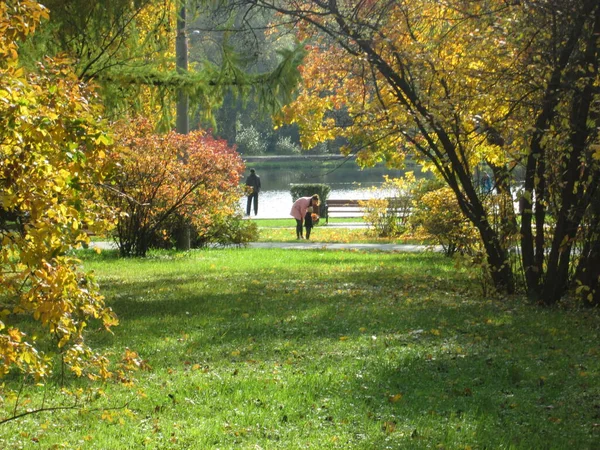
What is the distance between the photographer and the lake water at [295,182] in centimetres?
3703

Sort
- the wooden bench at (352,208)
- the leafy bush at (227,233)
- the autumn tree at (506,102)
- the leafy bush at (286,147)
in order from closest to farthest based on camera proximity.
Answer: the autumn tree at (506,102)
the leafy bush at (227,233)
the wooden bench at (352,208)
the leafy bush at (286,147)

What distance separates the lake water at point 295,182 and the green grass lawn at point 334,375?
16925 mm

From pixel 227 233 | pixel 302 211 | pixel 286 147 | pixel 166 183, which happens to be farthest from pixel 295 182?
pixel 166 183

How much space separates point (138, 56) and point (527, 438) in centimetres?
810

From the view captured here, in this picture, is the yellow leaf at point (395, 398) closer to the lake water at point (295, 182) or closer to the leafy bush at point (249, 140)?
the lake water at point (295, 182)

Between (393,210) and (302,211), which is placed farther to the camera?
(393,210)

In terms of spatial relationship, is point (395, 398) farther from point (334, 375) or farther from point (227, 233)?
point (227, 233)

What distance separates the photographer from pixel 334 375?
21.5 feet

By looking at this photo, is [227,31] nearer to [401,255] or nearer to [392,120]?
[392,120]

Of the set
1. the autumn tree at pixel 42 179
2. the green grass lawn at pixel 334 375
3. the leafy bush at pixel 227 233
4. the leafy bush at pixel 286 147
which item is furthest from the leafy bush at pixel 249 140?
the autumn tree at pixel 42 179

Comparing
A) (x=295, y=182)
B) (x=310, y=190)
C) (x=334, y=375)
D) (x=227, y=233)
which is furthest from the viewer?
(x=295, y=182)

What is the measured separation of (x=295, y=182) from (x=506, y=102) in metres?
43.3

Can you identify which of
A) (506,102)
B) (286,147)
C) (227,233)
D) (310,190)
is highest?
(286,147)

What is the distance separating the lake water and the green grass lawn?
16925 millimetres
